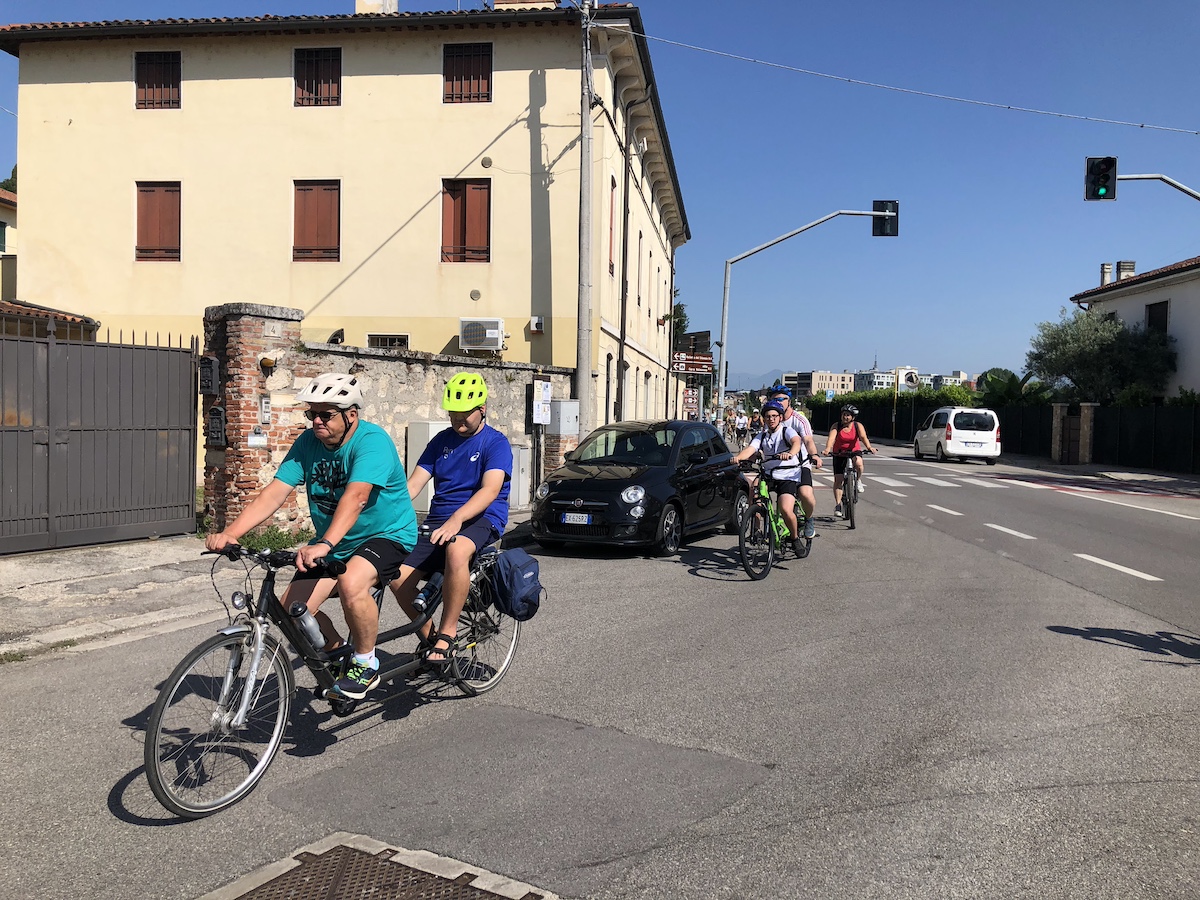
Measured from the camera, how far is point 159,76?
2103 cm

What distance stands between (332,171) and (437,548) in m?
17.8

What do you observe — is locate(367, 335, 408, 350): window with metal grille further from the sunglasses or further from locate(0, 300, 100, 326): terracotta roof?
the sunglasses

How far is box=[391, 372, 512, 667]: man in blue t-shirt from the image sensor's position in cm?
489

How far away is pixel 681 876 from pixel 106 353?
893cm

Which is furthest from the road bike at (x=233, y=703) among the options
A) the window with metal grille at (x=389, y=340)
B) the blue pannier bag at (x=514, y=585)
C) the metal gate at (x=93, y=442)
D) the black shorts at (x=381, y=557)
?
the window with metal grille at (x=389, y=340)

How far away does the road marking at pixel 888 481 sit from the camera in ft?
73.3

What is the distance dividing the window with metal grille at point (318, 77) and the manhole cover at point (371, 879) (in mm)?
19967

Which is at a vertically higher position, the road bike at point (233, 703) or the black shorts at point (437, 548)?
the black shorts at point (437, 548)

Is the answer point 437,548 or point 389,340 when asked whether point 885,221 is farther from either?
point 437,548

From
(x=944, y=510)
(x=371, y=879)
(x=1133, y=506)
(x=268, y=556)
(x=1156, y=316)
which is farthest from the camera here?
(x=1156, y=316)

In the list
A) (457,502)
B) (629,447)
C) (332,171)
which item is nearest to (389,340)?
(332,171)

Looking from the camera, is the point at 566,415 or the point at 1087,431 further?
the point at 1087,431

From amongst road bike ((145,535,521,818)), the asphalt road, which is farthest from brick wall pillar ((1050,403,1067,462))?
road bike ((145,535,521,818))

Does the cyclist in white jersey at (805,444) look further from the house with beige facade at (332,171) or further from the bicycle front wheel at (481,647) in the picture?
the house with beige facade at (332,171)
